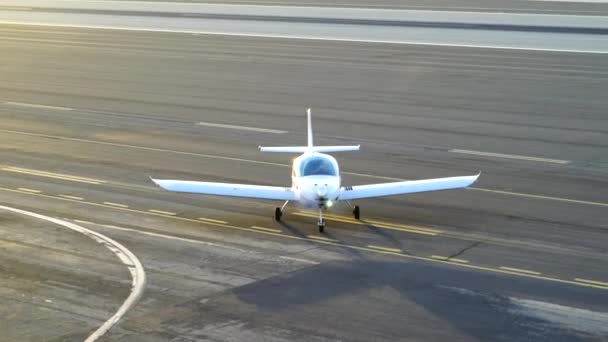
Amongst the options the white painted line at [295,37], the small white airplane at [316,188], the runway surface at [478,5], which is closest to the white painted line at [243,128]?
the small white airplane at [316,188]

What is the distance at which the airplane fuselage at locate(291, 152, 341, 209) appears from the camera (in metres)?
33.7

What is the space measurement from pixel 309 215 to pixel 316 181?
8.72 feet

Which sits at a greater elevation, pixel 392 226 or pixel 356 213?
pixel 356 213

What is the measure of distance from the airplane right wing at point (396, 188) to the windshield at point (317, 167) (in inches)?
29.3

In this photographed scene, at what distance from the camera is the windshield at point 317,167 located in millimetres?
34594

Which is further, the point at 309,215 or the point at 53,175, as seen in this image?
the point at 53,175

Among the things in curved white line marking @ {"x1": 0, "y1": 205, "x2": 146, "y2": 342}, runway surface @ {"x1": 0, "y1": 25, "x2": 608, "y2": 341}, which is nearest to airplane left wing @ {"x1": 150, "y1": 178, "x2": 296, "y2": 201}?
runway surface @ {"x1": 0, "y1": 25, "x2": 608, "y2": 341}

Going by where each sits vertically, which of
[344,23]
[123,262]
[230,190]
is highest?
[344,23]

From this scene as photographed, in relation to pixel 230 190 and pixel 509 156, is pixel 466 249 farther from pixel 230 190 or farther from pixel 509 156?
pixel 509 156

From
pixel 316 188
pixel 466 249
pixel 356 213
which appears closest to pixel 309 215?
pixel 356 213

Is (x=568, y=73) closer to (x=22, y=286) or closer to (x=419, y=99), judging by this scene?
(x=419, y=99)

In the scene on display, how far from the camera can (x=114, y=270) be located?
30406 mm

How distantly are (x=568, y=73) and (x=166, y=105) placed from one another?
2638cm

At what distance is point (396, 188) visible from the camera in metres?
35.9
